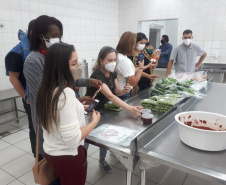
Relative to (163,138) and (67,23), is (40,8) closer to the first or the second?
(67,23)

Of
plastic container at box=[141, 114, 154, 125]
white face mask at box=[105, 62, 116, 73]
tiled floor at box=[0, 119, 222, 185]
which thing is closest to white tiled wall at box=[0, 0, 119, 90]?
tiled floor at box=[0, 119, 222, 185]

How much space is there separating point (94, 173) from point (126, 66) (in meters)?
1.19

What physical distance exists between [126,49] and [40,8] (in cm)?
223

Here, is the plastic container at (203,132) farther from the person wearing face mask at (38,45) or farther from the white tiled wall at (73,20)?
the white tiled wall at (73,20)

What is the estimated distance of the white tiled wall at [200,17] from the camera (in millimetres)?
4008

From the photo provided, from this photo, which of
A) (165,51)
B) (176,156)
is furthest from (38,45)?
(165,51)

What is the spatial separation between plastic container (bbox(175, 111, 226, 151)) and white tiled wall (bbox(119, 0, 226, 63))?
11.6 ft

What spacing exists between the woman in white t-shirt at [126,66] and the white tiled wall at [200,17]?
2794 mm

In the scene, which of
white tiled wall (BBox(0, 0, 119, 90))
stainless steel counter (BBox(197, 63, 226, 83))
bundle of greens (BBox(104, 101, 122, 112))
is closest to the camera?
bundle of greens (BBox(104, 101, 122, 112))

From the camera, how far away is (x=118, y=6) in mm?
5211

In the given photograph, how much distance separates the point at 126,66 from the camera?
76.7 inches

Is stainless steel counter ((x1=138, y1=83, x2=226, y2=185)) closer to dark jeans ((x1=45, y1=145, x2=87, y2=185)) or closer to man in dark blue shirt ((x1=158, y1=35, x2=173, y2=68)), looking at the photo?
dark jeans ((x1=45, y1=145, x2=87, y2=185))

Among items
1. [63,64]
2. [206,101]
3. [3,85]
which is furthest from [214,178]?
[3,85]

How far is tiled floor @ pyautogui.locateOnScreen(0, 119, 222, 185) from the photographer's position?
6.33 ft
